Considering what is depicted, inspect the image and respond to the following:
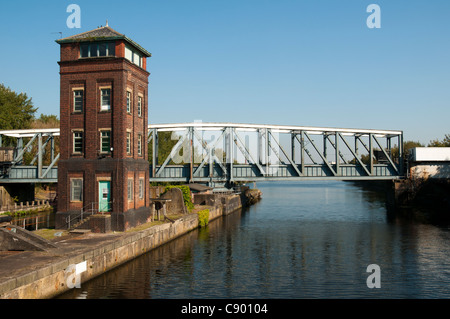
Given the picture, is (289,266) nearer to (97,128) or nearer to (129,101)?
(97,128)

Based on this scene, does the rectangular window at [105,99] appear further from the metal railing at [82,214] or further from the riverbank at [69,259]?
the riverbank at [69,259]

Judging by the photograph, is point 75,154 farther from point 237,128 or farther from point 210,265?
point 237,128

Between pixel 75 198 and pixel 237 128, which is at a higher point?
pixel 237 128

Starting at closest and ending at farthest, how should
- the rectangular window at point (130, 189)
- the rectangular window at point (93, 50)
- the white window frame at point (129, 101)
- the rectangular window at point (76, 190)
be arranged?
1. the rectangular window at point (93, 50)
2. the rectangular window at point (76, 190)
3. the rectangular window at point (130, 189)
4. the white window frame at point (129, 101)

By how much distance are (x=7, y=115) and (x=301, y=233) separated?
6913cm

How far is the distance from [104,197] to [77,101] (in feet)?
28.5

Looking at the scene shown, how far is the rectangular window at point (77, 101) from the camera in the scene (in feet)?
116

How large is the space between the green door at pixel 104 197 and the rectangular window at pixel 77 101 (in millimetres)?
6820

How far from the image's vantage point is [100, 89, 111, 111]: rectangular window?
34656mm

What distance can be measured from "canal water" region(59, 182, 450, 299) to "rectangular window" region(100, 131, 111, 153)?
9390mm

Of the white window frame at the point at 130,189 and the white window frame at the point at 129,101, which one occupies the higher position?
the white window frame at the point at 129,101

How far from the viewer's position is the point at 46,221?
5006 cm

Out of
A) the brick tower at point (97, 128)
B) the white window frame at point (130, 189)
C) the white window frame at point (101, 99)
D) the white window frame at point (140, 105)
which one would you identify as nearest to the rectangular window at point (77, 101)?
the brick tower at point (97, 128)
